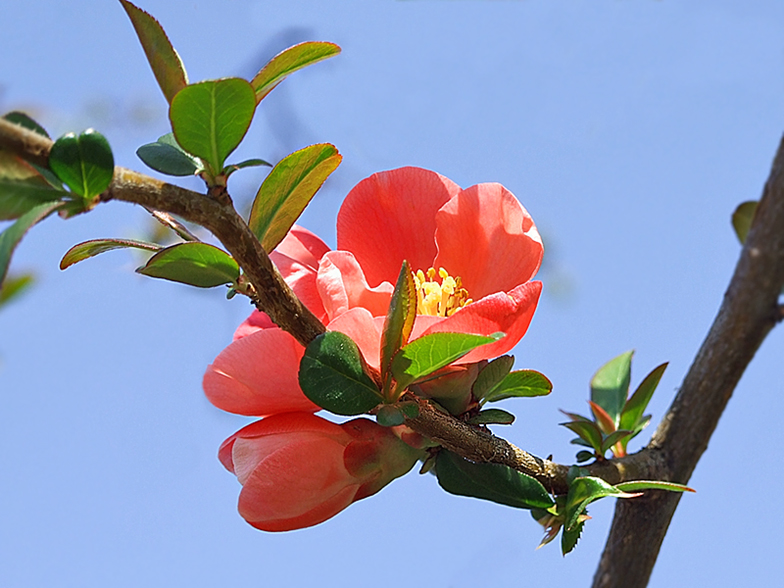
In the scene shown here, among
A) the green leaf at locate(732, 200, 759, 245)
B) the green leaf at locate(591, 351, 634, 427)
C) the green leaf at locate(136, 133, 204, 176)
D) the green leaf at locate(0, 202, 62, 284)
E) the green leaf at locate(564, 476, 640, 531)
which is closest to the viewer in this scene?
the green leaf at locate(0, 202, 62, 284)

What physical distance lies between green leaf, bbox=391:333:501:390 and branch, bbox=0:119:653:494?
34mm

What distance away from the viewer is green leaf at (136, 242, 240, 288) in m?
0.42

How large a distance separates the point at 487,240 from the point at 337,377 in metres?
0.18

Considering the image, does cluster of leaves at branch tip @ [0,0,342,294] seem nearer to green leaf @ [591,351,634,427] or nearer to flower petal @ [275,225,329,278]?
flower petal @ [275,225,329,278]

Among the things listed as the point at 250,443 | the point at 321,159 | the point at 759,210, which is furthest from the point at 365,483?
the point at 759,210

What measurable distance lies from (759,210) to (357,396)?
315 mm

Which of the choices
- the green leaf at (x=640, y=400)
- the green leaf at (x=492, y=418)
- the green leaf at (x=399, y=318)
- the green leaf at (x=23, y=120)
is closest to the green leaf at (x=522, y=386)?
the green leaf at (x=492, y=418)

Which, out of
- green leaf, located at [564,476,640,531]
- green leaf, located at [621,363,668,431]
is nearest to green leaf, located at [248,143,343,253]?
green leaf, located at [564,476,640,531]

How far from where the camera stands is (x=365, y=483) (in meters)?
0.54

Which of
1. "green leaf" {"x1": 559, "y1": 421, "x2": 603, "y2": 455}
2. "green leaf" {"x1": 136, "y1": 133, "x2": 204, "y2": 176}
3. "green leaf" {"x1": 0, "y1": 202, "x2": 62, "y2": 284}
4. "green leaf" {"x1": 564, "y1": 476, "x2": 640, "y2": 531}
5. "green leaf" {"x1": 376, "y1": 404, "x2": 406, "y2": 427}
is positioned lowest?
"green leaf" {"x1": 564, "y1": 476, "x2": 640, "y2": 531}

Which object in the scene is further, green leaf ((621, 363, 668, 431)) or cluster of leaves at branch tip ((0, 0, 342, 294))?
green leaf ((621, 363, 668, 431))

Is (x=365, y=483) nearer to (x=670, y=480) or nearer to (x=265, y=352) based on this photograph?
(x=265, y=352)

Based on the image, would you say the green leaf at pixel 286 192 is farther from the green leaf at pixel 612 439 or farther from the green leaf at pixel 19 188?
the green leaf at pixel 612 439

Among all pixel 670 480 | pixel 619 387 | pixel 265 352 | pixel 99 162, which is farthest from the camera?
pixel 619 387
